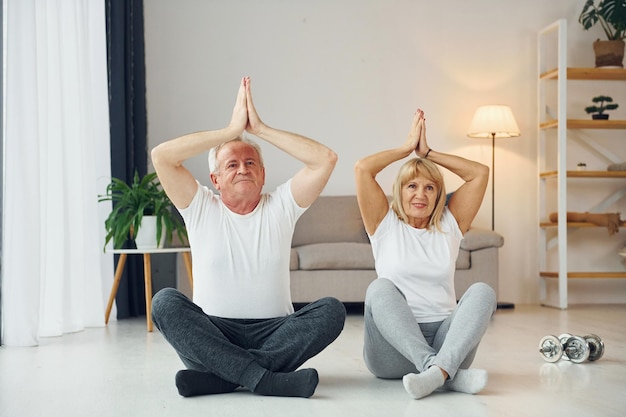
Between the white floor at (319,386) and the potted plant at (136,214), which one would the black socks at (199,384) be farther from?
the potted plant at (136,214)

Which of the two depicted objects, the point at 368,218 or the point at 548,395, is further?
the point at 368,218

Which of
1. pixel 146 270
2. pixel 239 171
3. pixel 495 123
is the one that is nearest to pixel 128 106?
pixel 146 270

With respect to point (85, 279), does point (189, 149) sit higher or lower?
higher

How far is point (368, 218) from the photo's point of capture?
110 inches

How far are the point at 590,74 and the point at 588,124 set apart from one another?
0.37m

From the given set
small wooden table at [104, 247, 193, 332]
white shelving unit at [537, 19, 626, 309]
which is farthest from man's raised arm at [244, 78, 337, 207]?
white shelving unit at [537, 19, 626, 309]

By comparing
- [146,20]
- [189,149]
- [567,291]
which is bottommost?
[567,291]

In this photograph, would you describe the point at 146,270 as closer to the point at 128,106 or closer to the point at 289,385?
the point at 128,106

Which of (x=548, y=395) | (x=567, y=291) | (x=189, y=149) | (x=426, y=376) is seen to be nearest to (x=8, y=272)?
(x=189, y=149)

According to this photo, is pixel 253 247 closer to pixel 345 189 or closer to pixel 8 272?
pixel 8 272

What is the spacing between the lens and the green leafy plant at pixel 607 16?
18.9ft

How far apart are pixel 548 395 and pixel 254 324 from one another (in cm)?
90

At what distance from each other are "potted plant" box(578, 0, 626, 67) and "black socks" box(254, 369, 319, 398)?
429cm

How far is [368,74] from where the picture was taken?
19.9 feet
